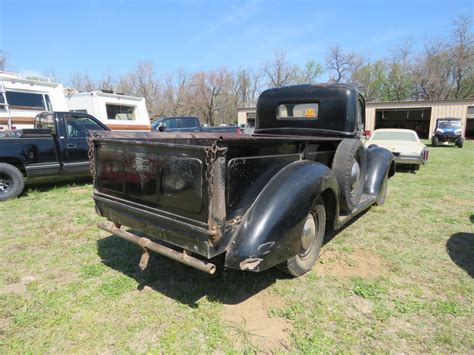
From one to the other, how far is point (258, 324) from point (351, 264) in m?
1.47

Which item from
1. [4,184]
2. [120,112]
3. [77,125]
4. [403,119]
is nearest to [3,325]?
Result: [4,184]

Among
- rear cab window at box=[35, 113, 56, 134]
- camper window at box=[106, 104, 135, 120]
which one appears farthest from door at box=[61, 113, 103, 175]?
camper window at box=[106, 104, 135, 120]

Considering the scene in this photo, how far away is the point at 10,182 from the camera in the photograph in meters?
5.84

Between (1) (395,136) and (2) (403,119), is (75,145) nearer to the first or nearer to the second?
(1) (395,136)

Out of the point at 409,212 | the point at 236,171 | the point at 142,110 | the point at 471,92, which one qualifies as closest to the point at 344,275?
the point at 236,171

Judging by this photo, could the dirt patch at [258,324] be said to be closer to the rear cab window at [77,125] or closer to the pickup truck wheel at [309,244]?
the pickup truck wheel at [309,244]

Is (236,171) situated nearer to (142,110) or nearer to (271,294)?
(271,294)

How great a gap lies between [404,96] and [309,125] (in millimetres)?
49791

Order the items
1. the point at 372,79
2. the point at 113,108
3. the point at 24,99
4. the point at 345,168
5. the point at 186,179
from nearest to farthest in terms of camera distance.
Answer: the point at 186,179, the point at 345,168, the point at 24,99, the point at 113,108, the point at 372,79

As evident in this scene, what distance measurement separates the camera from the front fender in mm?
2229

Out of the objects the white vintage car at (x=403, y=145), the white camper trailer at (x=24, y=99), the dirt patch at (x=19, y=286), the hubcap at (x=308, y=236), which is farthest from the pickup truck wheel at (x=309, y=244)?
the white camper trailer at (x=24, y=99)

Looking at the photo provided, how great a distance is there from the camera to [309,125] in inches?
187

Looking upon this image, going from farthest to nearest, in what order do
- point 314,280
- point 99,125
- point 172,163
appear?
point 99,125
point 314,280
point 172,163

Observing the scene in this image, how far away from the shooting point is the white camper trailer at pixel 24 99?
933 cm
